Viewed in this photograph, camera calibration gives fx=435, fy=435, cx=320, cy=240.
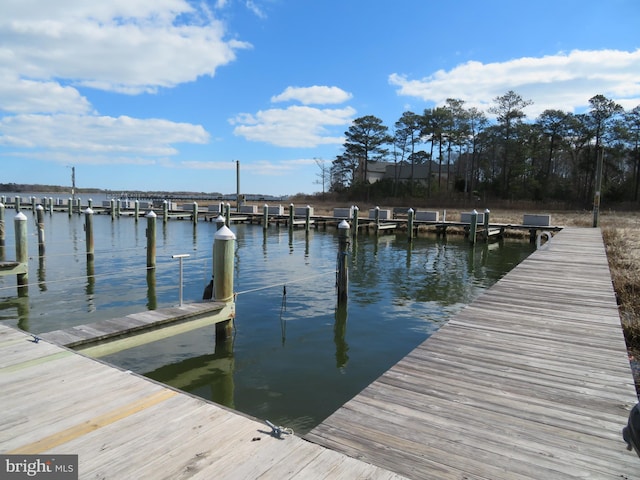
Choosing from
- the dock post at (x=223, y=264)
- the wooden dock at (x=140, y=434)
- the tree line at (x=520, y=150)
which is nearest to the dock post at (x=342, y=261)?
the dock post at (x=223, y=264)

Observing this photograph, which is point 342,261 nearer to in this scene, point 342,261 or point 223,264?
point 342,261

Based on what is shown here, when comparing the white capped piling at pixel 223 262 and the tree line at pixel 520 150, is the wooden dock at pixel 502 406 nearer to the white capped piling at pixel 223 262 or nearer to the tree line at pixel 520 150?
the white capped piling at pixel 223 262

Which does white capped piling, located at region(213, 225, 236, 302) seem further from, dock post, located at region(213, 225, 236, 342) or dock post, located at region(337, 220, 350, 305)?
dock post, located at region(337, 220, 350, 305)

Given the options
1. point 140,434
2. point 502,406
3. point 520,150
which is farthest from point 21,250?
point 520,150

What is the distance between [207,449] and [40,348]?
3.00 metres

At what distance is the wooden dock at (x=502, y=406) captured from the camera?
2.78 meters

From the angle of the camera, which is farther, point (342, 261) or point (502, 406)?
point (342, 261)

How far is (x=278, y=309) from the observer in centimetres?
1027

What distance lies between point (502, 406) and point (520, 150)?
49.7 meters

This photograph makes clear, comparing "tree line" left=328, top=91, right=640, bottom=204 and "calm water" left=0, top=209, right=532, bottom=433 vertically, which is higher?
"tree line" left=328, top=91, right=640, bottom=204

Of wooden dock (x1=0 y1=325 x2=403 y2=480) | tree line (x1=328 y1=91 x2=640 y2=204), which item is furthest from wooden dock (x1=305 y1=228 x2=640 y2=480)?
tree line (x1=328 y1=91 x2=640 y2=204)

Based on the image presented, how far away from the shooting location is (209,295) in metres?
7.89

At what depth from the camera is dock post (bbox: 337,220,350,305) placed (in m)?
9.98

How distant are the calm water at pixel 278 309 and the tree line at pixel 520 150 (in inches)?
1250
